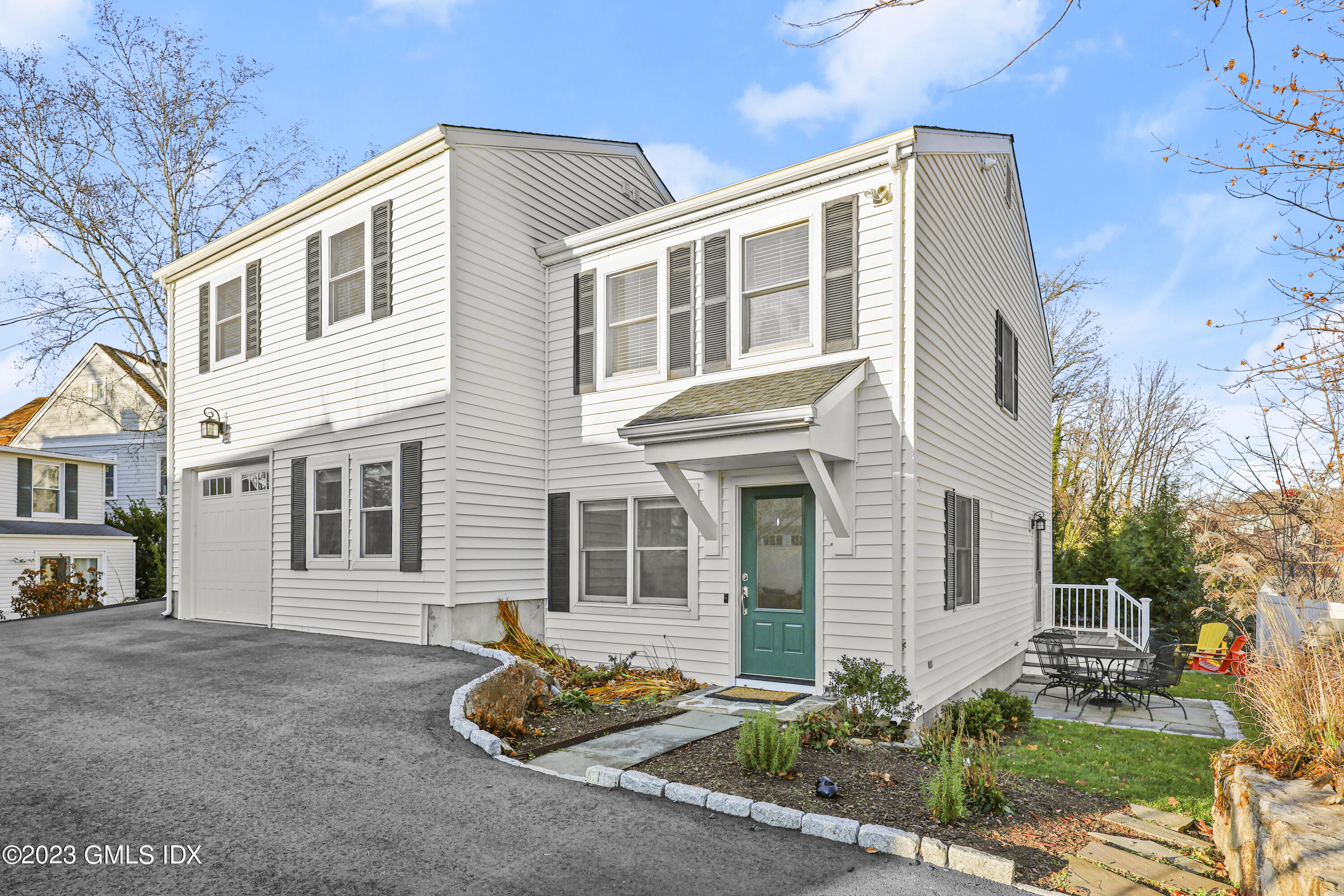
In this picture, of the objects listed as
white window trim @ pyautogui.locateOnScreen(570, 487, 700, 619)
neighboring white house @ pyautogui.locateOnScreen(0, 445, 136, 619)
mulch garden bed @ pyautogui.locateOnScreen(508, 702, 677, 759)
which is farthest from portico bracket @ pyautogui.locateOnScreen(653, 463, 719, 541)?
neighboring white house @ pyautogui.locateOnScreen(0, 445, 136, 619)

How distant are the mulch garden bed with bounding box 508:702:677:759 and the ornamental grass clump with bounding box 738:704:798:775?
164cm

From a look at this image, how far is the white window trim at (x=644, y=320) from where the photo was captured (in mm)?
9711

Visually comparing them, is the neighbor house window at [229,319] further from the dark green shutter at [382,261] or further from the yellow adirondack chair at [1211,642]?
the yellow adirondack chair at [1211,642]

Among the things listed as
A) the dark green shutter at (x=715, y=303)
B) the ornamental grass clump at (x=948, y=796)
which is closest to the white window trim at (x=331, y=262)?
the dark green shutter at (x=715, y=303)

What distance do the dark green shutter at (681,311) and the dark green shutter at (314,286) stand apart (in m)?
5.15

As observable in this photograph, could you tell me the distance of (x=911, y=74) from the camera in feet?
13.6

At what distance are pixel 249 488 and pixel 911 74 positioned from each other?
37.9 ft

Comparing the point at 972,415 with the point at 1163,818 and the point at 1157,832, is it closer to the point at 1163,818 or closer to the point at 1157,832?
the point at 1163,818

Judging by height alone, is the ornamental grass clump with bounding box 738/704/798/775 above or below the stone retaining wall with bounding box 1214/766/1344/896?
below

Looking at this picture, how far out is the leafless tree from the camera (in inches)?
738

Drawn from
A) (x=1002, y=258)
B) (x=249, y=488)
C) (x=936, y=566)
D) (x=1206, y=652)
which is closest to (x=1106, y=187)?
(x=1002, y=258)

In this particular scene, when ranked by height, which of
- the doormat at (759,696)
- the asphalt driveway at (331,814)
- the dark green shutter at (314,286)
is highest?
the dark green shutter at (314,286)

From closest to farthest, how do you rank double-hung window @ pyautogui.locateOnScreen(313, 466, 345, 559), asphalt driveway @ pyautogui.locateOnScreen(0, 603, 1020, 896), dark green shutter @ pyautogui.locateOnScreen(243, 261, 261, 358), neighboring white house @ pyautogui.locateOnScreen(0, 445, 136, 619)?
asphalt driveway @ pyautogui.locateOnScreen(0, 603, 1020, 896), double-hung window @ pyautogui.locateOnScreen(313, 466, 345, 559), dark green shutter @ pyautogui.locateOnScreen(243, 261, 261, 358), neighboring white house @ pyautogui.locateOnScreen(0, 445, 136, 619)

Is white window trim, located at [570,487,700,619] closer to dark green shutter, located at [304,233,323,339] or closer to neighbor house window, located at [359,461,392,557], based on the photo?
neighbor house window, located at [359,461,392,557]
